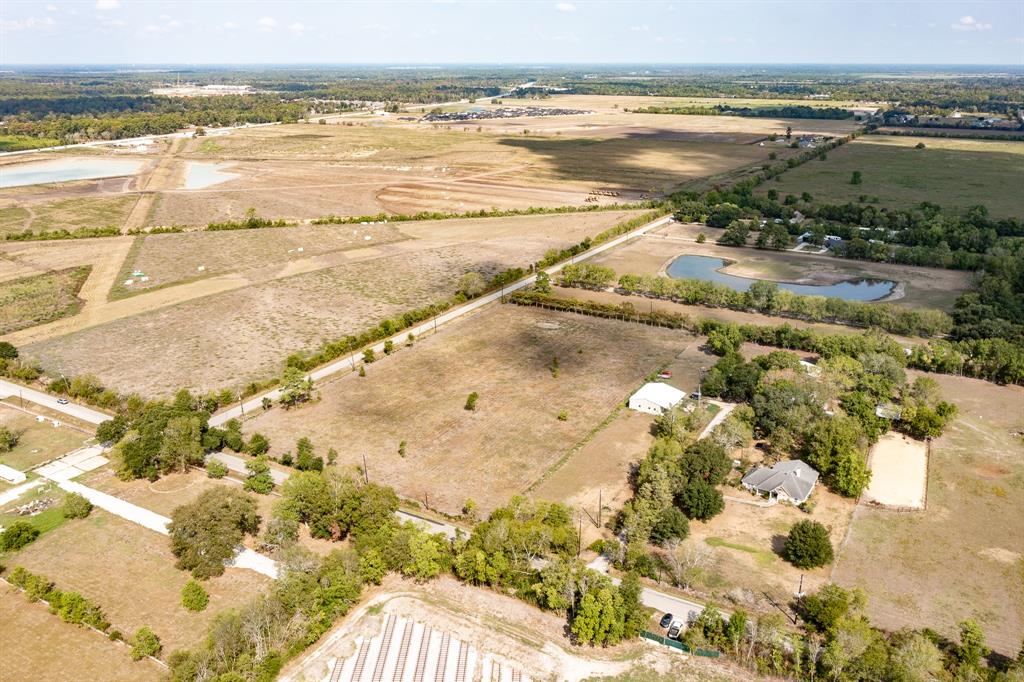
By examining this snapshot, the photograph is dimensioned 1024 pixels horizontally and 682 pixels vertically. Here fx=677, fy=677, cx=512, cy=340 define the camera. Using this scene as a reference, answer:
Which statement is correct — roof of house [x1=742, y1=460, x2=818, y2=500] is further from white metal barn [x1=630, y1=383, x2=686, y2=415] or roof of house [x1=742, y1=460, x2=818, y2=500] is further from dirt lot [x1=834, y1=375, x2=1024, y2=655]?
white metal barn [x1=630, y1=383, x2=686, y2=415]

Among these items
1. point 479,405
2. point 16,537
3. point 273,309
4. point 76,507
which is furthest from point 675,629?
point 273,309

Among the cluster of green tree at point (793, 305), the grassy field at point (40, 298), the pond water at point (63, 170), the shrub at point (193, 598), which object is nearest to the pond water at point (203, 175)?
the pond water at point (63, 170)

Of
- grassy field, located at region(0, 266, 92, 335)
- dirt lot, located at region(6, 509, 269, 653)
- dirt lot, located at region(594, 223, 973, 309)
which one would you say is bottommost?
dirt lot, located at region(6, 509, 269, 653)

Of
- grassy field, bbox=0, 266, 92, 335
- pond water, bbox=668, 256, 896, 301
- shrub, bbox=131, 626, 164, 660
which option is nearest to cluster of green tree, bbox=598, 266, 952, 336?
pond water, bbox=668, 256, 896, 301

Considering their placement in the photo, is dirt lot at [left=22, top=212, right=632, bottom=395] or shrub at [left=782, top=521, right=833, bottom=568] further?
dirt lot at [left=22, top=212, right=632, bottom=395]

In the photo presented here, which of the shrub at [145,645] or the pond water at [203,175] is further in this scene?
the pond water at [203,175]

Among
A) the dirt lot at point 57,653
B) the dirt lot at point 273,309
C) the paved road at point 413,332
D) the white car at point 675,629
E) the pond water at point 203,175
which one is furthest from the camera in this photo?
the pond water at point 203,175

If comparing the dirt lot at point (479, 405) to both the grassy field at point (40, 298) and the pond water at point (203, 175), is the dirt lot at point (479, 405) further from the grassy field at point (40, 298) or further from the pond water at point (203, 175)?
the pond water at point (203, 175)
